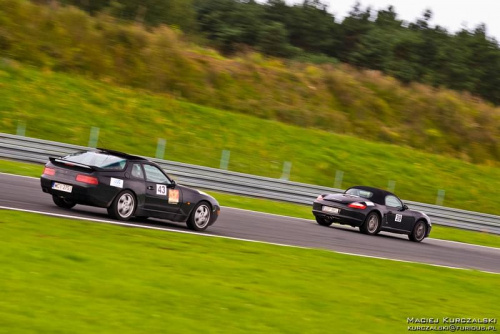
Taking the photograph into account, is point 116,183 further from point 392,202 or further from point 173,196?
point 392,202

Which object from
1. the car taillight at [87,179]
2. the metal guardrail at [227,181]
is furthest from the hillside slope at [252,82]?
the car taillight at [87,179]

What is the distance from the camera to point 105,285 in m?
8.12

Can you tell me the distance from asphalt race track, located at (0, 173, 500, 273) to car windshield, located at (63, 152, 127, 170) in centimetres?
88

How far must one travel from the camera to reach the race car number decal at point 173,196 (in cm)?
1493

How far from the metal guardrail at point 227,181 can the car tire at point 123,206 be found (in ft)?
31.1

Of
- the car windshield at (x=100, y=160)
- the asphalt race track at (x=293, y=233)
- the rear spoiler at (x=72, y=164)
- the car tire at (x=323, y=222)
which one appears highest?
the car windshield at (x=100, y=160)

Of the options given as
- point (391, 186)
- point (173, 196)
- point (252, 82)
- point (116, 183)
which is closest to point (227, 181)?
point (391, 186)

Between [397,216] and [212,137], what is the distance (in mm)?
12087

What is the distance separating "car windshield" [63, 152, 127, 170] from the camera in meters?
14.0

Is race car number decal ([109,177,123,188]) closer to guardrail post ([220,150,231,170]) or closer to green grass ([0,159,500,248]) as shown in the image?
green grass ([0,159,500,248])

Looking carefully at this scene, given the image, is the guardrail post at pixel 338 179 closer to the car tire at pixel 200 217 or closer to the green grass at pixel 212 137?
the green grass at pixel 212 137

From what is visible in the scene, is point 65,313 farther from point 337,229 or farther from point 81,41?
point 81,41

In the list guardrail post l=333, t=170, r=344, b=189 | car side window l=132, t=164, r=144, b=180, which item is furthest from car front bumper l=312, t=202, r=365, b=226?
guardrail post l=333, t=170, r=344, b=189

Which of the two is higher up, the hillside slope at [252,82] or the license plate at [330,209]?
the hillside slope at [252,82]
